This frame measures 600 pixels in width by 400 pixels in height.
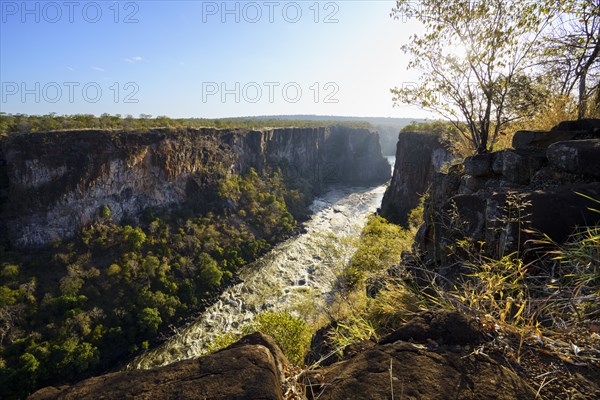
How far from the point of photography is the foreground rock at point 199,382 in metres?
2.15

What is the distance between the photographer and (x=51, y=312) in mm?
24203

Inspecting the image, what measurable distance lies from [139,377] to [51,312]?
1144 inches

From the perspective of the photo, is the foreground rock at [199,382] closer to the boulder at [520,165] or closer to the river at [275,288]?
the boulder at [520,165]

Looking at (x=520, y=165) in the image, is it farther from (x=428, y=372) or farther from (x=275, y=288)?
(x=275, y=288)

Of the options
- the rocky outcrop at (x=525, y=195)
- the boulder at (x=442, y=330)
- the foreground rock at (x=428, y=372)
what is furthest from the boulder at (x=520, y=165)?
the foreground rock at (x=428, y=372)

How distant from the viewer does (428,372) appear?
7.72ft

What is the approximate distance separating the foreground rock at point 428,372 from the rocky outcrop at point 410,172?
1660 inches

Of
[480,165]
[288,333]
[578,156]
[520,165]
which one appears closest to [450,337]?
[578,156]

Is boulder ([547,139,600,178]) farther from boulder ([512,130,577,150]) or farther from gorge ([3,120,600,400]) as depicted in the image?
boulder ([512,130,577,150])

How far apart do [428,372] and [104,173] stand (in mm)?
40125

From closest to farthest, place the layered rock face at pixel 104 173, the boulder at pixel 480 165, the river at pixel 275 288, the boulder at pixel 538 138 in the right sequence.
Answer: the boulder at pixel 538 138 < the boulder at pixel 480 165 < the river at pixel 275 288 < the layered rock face at pixel 104 173

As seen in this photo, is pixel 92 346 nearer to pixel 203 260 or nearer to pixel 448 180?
pixel 203 260

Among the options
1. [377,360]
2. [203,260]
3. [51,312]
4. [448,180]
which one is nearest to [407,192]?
[203,260]

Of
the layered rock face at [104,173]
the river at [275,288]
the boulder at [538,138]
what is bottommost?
the river at [275,288]
